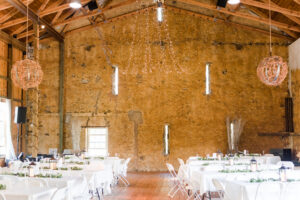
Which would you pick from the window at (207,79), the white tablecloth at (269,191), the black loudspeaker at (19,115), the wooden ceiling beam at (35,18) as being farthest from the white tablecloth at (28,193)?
the window at (207,79)

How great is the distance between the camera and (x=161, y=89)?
540 inches

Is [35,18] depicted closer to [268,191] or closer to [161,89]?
[161,89]

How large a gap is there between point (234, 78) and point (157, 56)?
10.2 feet

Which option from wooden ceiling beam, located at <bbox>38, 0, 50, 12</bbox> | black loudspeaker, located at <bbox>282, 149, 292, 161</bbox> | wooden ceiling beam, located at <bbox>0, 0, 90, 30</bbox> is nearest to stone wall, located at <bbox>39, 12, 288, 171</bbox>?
black loudspeaker, located at <bbox>282, 149, 292, 161</bbox>

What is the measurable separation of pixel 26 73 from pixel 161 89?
605 centimetres

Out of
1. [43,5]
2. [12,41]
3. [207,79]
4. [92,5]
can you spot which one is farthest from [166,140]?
[12,41]

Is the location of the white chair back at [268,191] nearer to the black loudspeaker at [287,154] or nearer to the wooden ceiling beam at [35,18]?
the black loudspeaker at [287,154]

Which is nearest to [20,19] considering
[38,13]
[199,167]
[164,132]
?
[38,13]

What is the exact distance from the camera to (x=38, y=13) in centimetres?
1091

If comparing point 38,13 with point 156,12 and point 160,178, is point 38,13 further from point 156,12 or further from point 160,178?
point 160,178

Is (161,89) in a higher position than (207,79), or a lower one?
lower

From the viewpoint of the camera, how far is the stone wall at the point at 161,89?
44.3 feet

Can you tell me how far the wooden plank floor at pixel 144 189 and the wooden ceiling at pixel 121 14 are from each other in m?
5.78

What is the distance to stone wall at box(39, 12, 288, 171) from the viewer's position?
1352 cm
